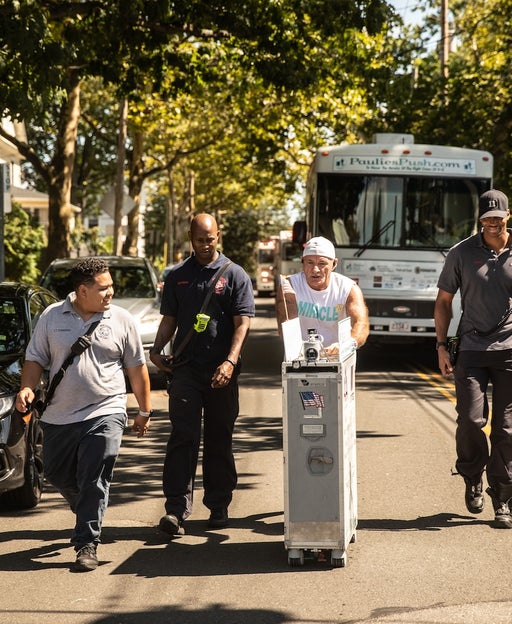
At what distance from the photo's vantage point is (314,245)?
6.61 m

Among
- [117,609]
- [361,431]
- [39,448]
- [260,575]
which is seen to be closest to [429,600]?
[260,575]

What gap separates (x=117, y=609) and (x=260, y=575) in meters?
0.86

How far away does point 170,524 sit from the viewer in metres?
6.72

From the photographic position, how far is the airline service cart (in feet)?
19.6

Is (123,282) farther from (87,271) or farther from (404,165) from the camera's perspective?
(87,271)

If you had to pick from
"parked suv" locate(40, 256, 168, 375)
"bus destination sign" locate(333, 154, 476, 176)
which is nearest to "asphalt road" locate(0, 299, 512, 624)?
"parked suv" locate(40, 256, 168, 375)

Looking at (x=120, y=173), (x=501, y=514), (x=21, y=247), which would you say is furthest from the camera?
(x=21, y=247)

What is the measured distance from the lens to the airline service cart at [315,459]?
236 inches

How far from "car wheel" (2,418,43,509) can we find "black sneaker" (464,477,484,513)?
2832mm

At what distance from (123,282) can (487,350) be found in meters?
9.73

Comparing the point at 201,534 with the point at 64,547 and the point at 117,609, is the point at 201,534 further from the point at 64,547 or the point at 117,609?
the point at 117,609

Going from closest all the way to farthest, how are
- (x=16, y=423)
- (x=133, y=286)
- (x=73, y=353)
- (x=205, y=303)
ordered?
Answer: (x=73, y=353) → (x=205, y=303) → (x=16, y=423) → (x=133, y=286)

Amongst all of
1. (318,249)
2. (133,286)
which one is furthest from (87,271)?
(133,286)

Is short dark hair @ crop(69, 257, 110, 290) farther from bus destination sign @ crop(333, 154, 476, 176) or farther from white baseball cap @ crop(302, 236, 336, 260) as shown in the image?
bus destination sign @ crop(333, 154, 476, 176)
